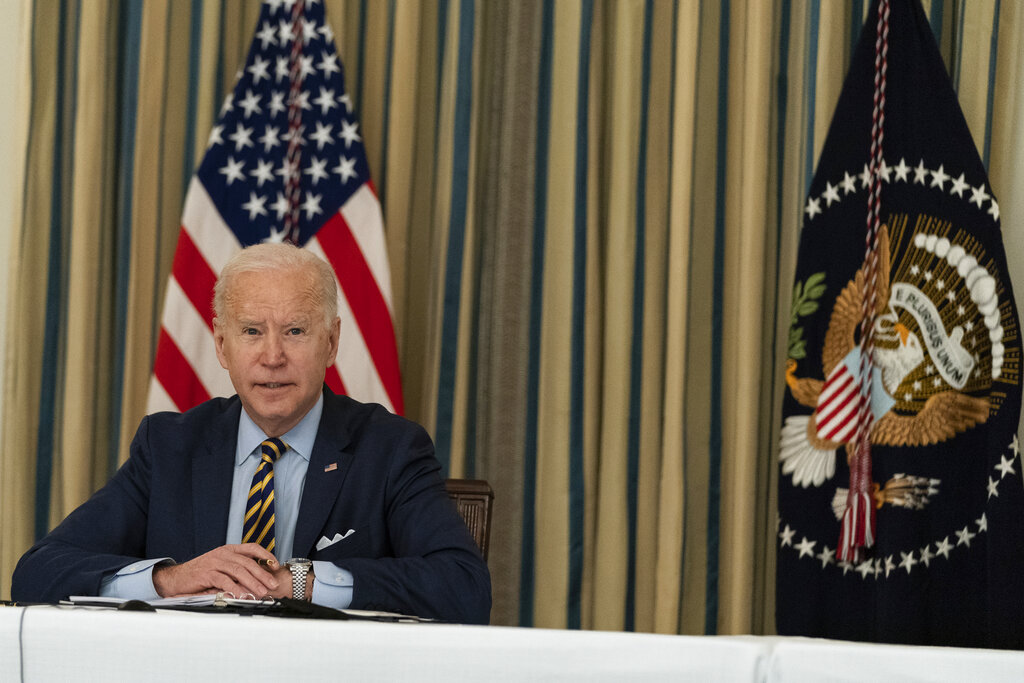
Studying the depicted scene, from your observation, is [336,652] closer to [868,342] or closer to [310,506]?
[310,506]

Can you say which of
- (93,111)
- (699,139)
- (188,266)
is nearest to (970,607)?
(699,139)

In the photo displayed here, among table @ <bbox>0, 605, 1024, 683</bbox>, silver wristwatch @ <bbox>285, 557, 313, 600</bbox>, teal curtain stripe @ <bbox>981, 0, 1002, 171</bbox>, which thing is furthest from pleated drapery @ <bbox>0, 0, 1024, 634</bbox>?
table @ <bbox>0, 605, 1024, 683</bbox>

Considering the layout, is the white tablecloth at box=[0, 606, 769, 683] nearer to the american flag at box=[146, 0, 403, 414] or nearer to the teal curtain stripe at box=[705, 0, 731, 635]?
the american flag at box=[146, 0, 403, 414]

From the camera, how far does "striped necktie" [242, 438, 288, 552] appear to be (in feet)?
6.76

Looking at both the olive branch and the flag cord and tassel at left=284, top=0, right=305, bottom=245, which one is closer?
the olive branch

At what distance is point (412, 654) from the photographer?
1092 millimetres

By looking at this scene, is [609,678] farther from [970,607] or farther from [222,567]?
[970,607]

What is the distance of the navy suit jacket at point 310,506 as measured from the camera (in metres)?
1.91

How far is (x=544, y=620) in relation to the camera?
3.33 meters

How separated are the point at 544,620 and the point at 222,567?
1747 millimetres

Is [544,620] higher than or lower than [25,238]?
lower

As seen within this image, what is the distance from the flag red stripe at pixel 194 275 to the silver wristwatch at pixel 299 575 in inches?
61.8

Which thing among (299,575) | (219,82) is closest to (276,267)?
(299,575)

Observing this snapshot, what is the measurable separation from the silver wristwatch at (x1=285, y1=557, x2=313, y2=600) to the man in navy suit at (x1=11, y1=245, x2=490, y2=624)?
0.23 ft
